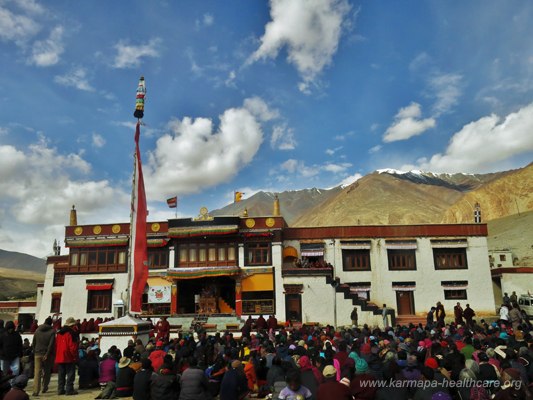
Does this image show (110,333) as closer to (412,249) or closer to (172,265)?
(172,265)

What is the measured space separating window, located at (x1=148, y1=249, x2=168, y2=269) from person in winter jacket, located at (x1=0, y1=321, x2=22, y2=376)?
22.5m

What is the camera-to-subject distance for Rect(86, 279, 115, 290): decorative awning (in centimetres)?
3366

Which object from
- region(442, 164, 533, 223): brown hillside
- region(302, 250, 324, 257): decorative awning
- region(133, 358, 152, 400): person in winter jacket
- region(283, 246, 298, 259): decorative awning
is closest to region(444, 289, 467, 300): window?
region(302, 250, 324, 257): decorative awning

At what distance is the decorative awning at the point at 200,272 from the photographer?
103ft

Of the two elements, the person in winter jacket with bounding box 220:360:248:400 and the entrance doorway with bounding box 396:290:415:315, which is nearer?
the person in winter jacket with bounding box 220:360:248:400

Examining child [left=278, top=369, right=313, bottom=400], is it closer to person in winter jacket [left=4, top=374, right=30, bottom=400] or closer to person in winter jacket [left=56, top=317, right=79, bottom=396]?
person in winter jacket [left=4, top=374, right=30, bottom=400]

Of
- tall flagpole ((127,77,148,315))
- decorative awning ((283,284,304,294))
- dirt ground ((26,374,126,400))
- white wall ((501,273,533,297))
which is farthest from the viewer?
white wall ((501,273,533,297))

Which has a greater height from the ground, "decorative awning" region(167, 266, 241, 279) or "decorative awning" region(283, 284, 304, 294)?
"decorative awning" region(167, 266, 241, 279)

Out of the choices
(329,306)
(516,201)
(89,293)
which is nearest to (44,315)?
(89,293)

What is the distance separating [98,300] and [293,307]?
15.6 meters

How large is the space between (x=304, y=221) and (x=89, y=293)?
120 metres

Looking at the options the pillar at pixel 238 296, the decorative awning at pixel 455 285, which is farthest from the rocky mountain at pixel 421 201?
the pillar at pixel 238 296

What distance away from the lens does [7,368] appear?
35.3 ft

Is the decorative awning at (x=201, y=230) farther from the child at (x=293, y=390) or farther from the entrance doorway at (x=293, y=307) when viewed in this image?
the child at (x=293, y=390)
